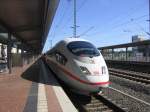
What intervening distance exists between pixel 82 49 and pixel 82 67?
5.05ft

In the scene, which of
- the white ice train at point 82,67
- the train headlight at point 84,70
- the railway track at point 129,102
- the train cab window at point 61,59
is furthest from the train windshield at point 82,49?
the railway track at point 129,102

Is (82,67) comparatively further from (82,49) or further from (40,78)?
(40,78)

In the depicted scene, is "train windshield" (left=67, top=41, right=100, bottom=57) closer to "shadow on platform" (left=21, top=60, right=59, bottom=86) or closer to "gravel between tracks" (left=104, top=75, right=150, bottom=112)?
"shadow on platform" (left=21, top=60, right=59, bottom=86)

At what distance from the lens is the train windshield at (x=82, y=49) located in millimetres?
14008

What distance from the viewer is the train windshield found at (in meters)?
14.0

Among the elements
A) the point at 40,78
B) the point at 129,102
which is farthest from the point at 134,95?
the point at 40,78

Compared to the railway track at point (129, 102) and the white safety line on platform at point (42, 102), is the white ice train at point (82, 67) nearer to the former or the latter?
the railway track at point (129, 102)

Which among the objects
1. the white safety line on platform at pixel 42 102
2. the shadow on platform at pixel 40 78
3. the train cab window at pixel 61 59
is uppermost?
the train cab window at pixel 61 59

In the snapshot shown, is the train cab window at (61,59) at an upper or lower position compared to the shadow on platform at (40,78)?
upper

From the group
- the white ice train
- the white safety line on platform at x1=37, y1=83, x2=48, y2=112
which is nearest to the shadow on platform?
the white ice train

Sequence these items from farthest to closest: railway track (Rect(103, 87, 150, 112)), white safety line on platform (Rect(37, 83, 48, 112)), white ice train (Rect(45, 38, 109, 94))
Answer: white ice train (Rect(45, 38, 109, 94)), railway track (Rect(103, 87, 150, 112)), white safety line on platform (Rect(37, 83, 48, 112))

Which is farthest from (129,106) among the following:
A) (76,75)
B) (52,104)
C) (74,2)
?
(74,2)

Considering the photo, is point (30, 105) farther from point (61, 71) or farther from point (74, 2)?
point (74, 2)

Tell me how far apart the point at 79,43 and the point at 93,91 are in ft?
10.6
